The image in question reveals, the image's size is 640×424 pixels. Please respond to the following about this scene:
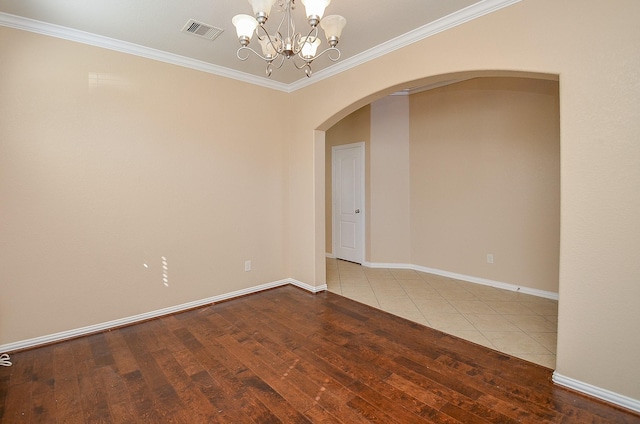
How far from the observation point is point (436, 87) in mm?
4859

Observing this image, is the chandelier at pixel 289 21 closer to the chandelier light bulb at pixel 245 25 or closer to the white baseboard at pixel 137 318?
the chandelier light bulb at pixel 245 25

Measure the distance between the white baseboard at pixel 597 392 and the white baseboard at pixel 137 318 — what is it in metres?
2.63

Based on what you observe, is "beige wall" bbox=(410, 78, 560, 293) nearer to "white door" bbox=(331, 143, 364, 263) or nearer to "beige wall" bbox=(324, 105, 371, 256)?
"beige wall" bbox=(324, 105, 371, 256)

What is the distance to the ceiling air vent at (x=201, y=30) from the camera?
107 inches

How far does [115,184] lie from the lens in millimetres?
3088

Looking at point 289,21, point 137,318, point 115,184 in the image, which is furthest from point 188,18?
point 137,318

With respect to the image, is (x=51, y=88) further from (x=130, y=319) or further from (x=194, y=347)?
(x=194, y=347)

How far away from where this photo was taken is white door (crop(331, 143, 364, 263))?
5.66 metres

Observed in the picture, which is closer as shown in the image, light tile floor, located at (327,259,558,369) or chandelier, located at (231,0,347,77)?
chandelier, located at (231,0,347,77)

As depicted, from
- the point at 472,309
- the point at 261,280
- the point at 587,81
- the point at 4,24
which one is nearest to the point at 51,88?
the point at 4,24

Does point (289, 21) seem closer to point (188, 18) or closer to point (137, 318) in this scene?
A: point (188, 18)

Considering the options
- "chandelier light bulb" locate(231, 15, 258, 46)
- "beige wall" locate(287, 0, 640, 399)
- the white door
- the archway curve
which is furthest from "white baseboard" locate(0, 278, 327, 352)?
"chandelier light bulb" locate(231, 15, 258, 46)

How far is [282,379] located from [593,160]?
8.47ft

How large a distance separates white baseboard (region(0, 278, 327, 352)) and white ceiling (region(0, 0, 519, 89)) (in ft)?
8.88
